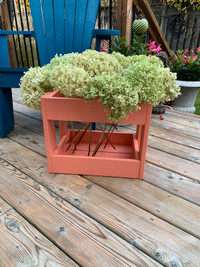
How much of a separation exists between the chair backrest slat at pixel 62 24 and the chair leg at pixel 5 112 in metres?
0.40

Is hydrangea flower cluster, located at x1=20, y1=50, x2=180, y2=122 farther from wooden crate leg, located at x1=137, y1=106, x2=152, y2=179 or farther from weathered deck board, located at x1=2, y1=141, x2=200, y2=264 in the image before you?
weathered deck board, located at x1=2, y1=141, x2=200, y2=264

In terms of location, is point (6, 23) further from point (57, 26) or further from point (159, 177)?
point (159, 177)

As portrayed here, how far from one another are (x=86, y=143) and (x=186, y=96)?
1.63 meters

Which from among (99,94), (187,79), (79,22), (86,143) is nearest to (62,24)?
(79,22)

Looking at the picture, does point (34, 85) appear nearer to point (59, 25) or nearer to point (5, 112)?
point (5, 112)

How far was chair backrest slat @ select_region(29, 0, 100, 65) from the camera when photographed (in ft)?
5.04

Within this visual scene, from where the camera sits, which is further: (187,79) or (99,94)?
(187,79)

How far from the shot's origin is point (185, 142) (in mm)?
1564

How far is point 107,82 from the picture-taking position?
84 cm

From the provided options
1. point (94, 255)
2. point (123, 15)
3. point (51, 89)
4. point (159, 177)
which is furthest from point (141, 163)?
point (123, 15)

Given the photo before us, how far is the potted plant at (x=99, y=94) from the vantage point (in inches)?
33.3

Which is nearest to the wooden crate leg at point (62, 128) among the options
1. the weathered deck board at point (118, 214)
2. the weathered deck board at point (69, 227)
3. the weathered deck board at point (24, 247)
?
the weathered deck board at point (118, 214)

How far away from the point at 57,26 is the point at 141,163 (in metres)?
1.24

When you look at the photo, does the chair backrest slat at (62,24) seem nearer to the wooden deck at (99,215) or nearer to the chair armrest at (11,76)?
the chair armrest at (11,76)
